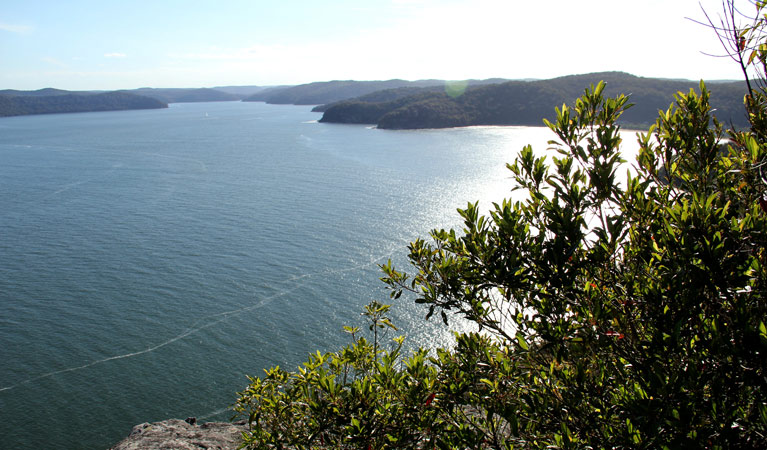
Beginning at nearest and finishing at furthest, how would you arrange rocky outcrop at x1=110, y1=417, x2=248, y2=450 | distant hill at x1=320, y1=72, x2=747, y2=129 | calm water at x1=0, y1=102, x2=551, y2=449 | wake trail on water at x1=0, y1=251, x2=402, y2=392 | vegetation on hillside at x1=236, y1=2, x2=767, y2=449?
vegetation on hillside at x1=236, y1=2, x2=767, y2=449
rocky outcrop at x1=110, y1=417, x2=248, y2=450
calm water at x1=0, y1=102, x2=551, y2=449
wake trail on water at x1=0, y1=251, x2=402, y2=392
distant hill at x1=320, y1=72, x2=747, y2=129

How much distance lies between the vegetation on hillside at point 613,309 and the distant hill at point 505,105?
126 meters

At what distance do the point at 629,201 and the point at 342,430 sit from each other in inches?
152

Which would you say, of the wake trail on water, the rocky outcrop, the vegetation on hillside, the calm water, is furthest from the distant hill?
the vegetation on hillside

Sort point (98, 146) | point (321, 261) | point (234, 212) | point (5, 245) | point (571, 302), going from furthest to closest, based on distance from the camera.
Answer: point (98, 146), point (234, 212), point (5, 245), point (321, 261), point (571, 302)

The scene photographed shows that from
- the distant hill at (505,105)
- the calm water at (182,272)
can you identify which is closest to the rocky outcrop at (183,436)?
the calm water at (182,272)

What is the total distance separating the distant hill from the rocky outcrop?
119 m

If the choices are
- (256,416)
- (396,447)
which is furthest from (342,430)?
(256,416)

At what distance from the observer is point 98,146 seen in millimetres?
103438

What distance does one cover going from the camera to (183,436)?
2019 centimetres

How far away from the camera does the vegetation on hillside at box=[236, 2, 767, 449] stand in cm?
409

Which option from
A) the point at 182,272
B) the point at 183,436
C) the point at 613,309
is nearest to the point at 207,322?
the point at 182,272

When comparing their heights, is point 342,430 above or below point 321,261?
above

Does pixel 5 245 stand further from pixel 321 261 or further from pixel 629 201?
pixel 629 201

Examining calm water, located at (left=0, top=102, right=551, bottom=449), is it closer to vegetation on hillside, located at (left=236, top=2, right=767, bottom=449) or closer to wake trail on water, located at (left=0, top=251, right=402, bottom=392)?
wake trail on water, located at (left=0, top=251, right=402, bottom=392)
